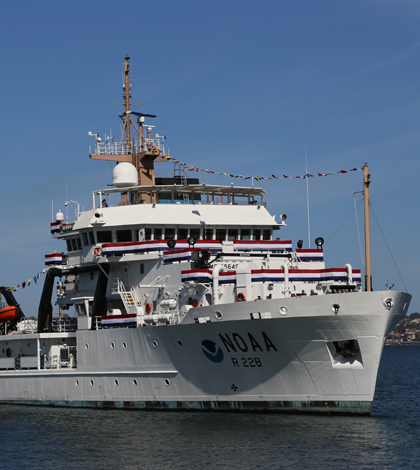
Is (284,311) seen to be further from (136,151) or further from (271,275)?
(136,151)

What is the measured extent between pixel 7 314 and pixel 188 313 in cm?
1645

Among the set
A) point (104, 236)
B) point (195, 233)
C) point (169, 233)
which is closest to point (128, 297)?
point (104, 236)

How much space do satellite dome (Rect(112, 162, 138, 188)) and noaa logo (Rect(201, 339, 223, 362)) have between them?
10.3 meters

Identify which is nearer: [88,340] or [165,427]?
[165,427]

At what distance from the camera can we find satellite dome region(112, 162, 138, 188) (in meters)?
33.9

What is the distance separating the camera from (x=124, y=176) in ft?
111

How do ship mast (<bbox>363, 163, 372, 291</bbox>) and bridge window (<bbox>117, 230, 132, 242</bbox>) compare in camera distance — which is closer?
ship mast (<bbox>363, 163, 372, 291</bbox>)

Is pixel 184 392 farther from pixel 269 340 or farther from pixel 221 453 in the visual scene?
pixel 221 453

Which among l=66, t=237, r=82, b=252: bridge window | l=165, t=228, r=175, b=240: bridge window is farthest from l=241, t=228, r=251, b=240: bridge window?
l=66, t=237, r=82, b=252: bridge window

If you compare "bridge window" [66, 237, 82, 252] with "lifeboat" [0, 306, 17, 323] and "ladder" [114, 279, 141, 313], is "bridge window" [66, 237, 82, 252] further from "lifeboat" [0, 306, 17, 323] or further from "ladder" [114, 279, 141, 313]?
"lifeboat" [0, 306, 17, 323]

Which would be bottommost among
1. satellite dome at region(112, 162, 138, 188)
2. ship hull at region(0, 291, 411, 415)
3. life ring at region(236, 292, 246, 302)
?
ship hull at region(0, 291, 411, 415)

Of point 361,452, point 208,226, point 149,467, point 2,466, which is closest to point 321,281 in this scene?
point 208,226

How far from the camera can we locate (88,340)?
1250 inches

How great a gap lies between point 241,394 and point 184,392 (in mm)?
2582
